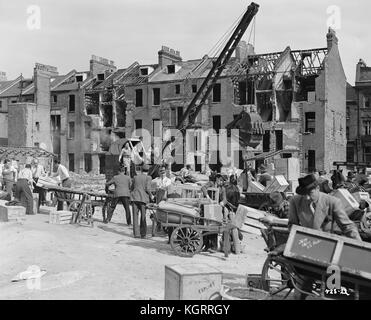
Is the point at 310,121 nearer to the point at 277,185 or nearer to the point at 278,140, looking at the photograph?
the point at 278,140

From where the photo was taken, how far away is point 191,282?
6215 mm

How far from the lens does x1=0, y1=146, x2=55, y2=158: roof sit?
45.1 metres

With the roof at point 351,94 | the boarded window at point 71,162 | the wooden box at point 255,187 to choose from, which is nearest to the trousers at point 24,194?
the wooden box at point 255,187

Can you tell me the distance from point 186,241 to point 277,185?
8830 mm

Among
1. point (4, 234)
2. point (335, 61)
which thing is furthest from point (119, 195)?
point (335, 61)

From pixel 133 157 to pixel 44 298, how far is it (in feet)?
70.4

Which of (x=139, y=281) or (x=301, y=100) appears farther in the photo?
(x=301, y=100)

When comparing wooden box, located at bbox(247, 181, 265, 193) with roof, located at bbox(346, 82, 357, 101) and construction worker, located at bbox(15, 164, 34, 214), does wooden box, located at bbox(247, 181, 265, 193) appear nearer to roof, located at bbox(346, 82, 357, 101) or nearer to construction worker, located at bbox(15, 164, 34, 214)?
construction worker, located at bbox(15, 164, 34, 214)

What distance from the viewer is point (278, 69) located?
40.6 meters

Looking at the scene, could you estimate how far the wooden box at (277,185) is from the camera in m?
18.9

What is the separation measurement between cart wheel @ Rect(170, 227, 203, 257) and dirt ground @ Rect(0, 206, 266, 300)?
0.66ft

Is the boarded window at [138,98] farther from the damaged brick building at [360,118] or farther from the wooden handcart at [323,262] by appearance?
the wooden handcart at [323,262]

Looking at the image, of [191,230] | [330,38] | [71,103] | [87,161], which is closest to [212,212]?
[191,230]

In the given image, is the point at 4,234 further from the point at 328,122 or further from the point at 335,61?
the point at 335,61
